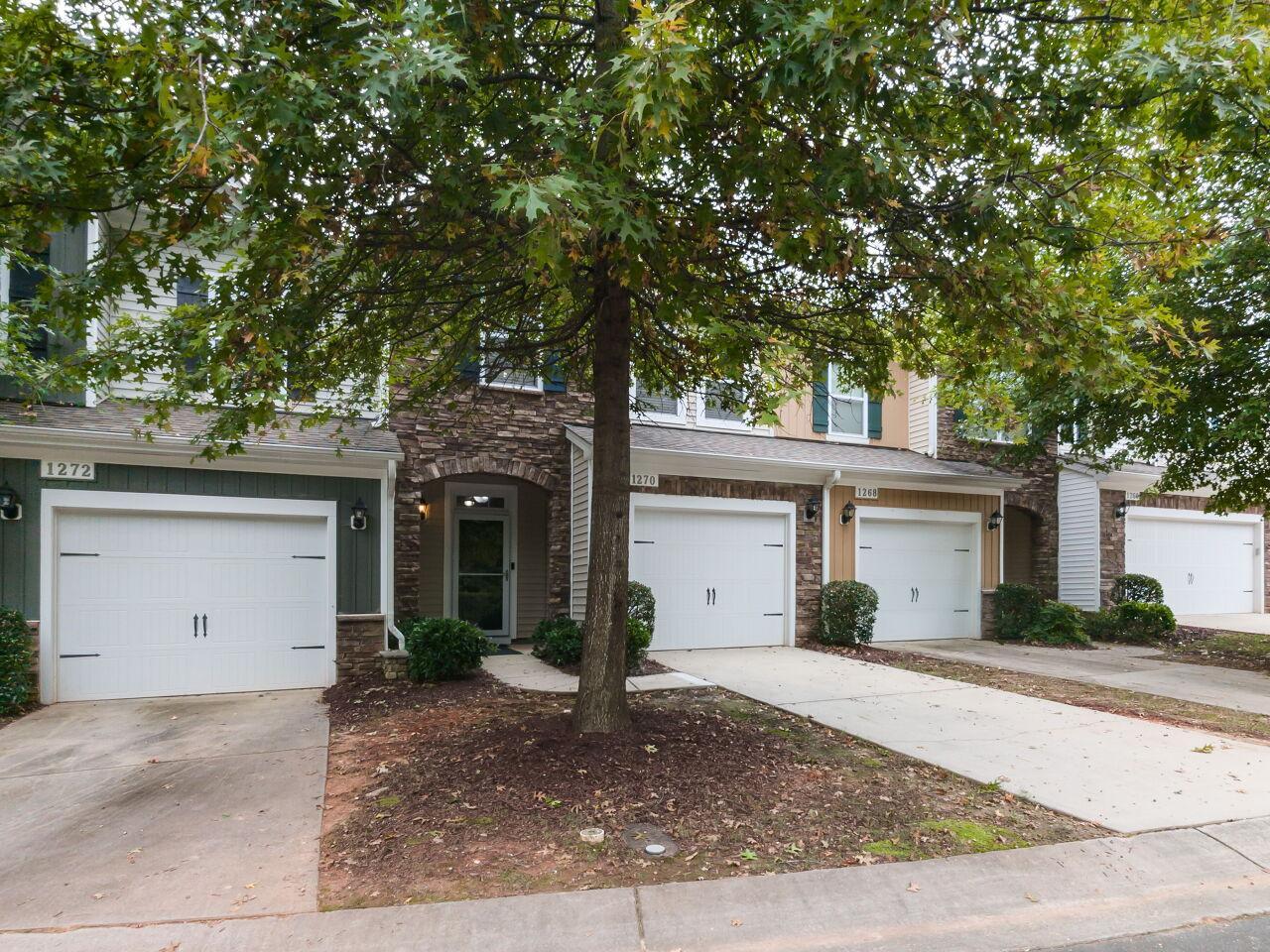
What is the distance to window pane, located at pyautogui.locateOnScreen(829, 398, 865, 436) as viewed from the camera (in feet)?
43.1

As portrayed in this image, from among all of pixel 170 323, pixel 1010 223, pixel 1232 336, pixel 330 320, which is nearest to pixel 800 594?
pixel 1232 336

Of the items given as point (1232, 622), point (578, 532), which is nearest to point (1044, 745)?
point (578, 532)

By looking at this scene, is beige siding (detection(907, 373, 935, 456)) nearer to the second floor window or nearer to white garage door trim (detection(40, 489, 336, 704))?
the second floor window

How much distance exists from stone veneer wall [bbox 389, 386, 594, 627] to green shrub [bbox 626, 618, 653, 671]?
2.10m

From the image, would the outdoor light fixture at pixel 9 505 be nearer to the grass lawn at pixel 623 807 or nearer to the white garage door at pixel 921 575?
the grass lawn at pixel 623 807

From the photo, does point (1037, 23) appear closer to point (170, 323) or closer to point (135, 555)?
point (170, 323)

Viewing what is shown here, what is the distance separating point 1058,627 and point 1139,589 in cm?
268

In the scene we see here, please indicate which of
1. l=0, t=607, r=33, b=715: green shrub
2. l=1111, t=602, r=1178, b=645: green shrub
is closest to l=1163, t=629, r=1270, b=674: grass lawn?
l=1111, t=602, r=1178, b=645: green shrub

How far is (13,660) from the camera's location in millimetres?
7070

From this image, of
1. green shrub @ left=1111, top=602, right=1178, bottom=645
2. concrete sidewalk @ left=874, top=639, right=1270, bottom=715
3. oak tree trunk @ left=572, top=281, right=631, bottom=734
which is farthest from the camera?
green shrub @ left=1111, top=602, right=1178, bottom=645

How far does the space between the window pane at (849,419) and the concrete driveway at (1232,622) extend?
7680 mm

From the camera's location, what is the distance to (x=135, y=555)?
26.2 ft

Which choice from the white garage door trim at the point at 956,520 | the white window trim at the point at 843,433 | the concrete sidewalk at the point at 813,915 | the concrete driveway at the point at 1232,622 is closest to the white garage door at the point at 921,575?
the white garage door trim at the point at 956,520

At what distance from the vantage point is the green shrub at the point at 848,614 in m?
11.2
